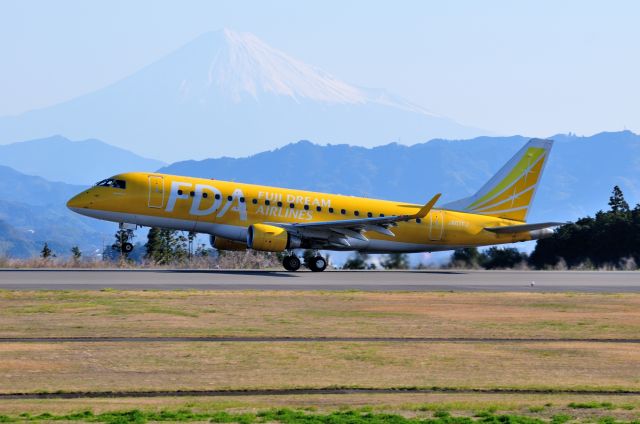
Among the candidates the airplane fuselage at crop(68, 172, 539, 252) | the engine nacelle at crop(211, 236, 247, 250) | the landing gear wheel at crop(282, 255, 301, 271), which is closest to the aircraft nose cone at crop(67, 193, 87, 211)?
the airplane fuselage at crop(68, 172, 539, 252)

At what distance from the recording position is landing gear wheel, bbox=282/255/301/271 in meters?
49.6

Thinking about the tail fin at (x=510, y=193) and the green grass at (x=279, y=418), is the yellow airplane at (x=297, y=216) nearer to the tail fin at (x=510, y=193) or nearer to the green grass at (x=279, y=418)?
the tail fin at (x=510, y=193)

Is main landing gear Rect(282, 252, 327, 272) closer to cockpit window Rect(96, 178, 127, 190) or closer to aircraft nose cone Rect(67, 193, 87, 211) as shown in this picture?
cockpit window Rect(96, 178, 127, 190)

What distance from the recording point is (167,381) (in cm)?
1977

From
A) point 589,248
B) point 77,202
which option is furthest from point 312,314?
point 589,248

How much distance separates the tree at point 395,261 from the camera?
55344mm

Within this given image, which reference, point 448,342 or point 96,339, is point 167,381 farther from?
point 448,342

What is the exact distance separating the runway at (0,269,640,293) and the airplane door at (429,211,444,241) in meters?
1.98

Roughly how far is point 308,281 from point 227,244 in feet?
25.7

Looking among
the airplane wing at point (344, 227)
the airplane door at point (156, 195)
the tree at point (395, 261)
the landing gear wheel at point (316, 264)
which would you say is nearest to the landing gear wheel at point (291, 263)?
the landing gear wheel at point (316, 264)

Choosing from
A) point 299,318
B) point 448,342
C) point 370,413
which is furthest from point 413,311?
point 370,413

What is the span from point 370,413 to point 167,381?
4.20 meters

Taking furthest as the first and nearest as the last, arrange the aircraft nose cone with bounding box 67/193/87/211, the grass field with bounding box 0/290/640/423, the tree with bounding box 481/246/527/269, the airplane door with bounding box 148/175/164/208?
the tree with bounding box 481/246/527/269, the aircraft nose cone with bounding box 67/193/87/211, the airplane door with bounding box 148/175/164/208, the grass field with bounding box 0/290/640/423

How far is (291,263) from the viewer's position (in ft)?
163
